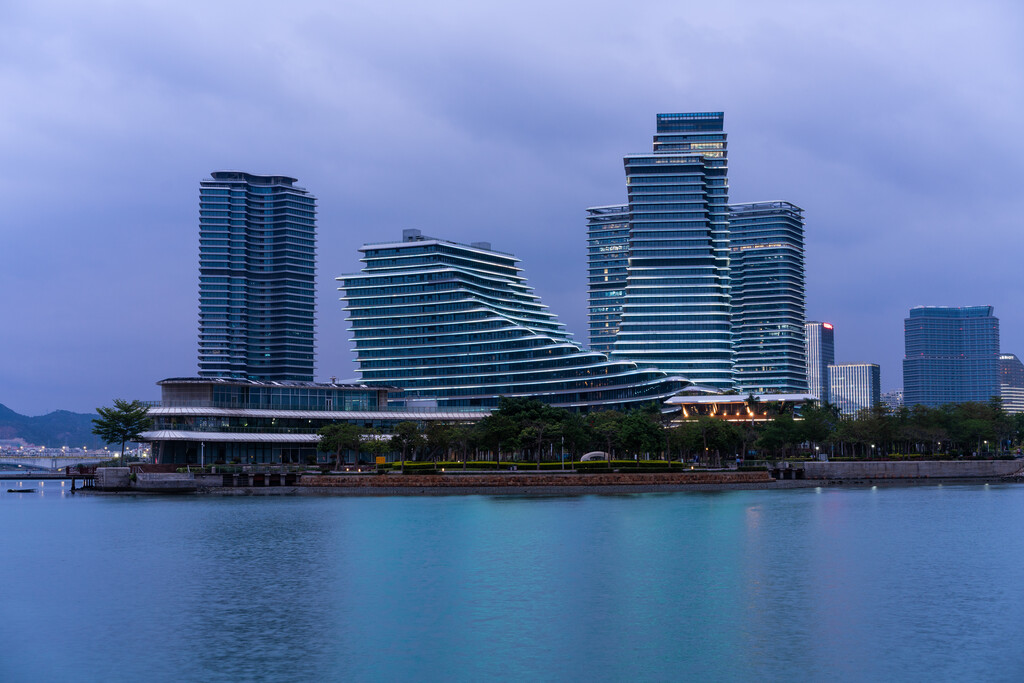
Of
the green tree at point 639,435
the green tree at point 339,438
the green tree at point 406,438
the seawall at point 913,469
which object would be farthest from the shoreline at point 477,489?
the green tree at point 339,438

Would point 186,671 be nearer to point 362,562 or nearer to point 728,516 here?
point 362,562

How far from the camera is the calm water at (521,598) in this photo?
39906 mm

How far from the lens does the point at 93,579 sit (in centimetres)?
6256

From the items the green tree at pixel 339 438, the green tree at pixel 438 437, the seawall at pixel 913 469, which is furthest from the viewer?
the green tree at pixel 339 438

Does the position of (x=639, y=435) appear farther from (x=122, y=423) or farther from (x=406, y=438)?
(x=122, y=423)

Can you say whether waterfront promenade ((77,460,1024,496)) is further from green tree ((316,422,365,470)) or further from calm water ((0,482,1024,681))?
calm water ((0,482,1024,681))

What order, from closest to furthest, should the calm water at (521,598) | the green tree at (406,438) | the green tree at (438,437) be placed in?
the calm water at (521,598), the green tree at (406,438), the green tree at (438,437)

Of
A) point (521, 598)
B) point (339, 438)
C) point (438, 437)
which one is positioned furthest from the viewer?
point (339, 438)

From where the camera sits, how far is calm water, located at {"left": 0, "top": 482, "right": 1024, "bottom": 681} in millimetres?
39906

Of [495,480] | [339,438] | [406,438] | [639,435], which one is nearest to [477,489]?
[495,480]

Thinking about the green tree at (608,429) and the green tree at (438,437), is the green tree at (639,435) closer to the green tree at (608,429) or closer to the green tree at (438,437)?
the green tree at (608,429)

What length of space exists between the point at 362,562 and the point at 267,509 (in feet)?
167

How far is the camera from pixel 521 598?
174ft

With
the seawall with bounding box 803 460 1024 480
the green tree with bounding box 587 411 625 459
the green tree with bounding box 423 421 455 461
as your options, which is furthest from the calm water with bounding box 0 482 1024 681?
the seawall with bounding box 803 460 1024 480
